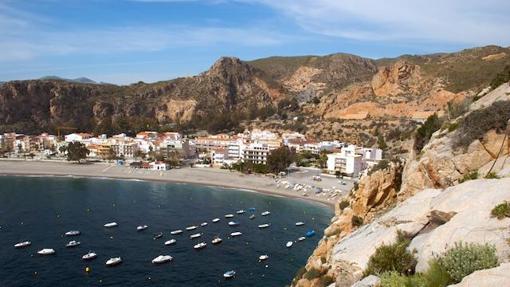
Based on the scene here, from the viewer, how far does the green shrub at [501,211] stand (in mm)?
8867

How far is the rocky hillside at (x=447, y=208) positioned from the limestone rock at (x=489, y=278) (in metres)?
0.01

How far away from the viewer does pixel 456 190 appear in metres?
11.1

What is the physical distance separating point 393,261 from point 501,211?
2317 millimetres

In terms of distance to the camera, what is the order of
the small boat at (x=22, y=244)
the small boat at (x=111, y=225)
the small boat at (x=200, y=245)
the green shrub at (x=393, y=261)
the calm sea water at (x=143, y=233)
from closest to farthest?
the green shrub at (x=393, y=261)
the calm sea water at (x=143, y=233)
the small boat at (x=22, y=244)
the small boat at (x=200, y=245)
the small boat at (x=111, y=225)

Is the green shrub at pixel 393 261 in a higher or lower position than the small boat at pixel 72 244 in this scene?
higher

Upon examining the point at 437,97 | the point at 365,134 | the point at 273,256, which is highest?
the point at 437,97

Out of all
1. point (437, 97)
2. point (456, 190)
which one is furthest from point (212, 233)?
point (437, 97)

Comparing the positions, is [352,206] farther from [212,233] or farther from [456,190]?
[212,233]

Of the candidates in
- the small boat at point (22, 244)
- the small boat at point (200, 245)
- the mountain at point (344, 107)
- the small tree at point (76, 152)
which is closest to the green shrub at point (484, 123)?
→ the small boat at point (200, 245)

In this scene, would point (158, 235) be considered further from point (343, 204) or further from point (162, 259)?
point (343, 204)

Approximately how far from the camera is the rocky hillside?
8922 mm

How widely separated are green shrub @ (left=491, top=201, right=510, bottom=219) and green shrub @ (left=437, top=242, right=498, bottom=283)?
130cm

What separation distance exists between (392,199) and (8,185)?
81.8 metres

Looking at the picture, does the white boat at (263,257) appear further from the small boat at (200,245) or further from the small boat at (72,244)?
the small boat at (72,244)
